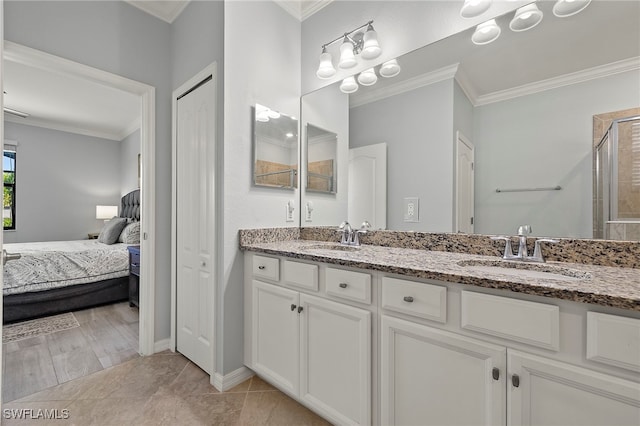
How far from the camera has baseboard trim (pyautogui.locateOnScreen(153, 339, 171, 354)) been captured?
2285 millimetres

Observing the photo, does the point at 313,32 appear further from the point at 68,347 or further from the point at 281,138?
the point at 68,347

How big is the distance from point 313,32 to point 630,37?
1805mm

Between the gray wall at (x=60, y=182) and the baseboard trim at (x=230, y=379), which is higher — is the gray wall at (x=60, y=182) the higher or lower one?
the higher one

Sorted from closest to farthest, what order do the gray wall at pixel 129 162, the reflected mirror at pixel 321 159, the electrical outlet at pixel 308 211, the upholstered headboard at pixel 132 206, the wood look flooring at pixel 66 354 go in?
the wood look flooring at pixel 66 354, the reflected mirror at pixel 321 159, the electrical outlet at pixel 308 211, the upholstered headboard at pixel 132 206, the gray wall at pixel 129 162

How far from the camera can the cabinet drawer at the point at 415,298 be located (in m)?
1.07

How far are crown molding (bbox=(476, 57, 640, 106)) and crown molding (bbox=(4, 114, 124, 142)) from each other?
21.4 ft

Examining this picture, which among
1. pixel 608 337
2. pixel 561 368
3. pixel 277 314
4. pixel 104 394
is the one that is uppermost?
pixel 608 337

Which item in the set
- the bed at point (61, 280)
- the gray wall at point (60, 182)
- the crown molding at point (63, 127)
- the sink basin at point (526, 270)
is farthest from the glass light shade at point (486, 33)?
→ the gray wall at point (60, 182)

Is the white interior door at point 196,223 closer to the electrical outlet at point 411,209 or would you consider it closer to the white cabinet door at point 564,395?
the electrical outlet at point 411,209

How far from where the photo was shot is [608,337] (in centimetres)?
78

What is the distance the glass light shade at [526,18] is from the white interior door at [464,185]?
0.54m

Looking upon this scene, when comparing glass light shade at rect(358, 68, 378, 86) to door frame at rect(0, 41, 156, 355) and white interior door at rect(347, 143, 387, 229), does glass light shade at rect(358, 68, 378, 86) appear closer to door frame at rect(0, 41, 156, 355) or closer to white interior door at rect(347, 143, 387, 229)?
white interior door at rect(347, 143, 387, 229)

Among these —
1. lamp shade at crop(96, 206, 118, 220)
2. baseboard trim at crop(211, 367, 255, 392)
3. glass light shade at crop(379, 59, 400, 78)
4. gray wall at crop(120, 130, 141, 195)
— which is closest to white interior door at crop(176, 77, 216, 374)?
baseboard trim at crop(211, 367, 255, 392)

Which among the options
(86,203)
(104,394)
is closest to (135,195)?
(86,203)
